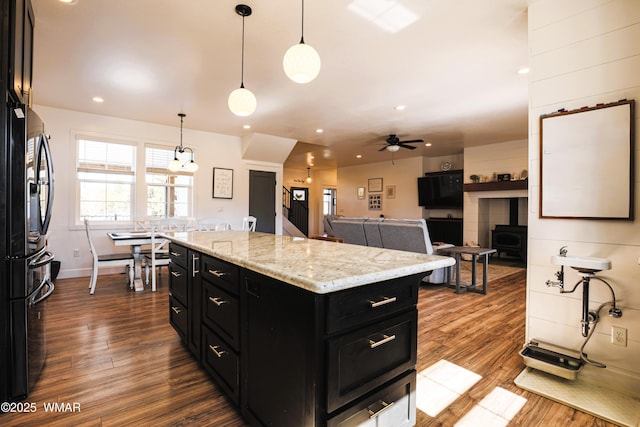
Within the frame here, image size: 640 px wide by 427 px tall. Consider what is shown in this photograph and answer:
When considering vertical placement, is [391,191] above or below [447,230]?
above

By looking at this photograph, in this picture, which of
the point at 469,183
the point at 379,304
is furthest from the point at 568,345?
the point at 469,183

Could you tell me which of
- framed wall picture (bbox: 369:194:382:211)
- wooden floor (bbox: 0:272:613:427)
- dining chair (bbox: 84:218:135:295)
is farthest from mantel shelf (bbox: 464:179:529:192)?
dining chair (bbox: 84:218:135:295)

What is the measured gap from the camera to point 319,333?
110 centimetres

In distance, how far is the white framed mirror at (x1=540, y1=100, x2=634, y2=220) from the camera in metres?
1.93

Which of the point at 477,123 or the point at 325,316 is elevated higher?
the point at 477,123

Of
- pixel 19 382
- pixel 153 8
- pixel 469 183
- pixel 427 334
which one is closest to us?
pixel 19 382

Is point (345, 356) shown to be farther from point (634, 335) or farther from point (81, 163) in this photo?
point (81, 163)

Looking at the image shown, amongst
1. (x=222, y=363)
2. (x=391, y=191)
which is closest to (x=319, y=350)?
(x=222, y=363)

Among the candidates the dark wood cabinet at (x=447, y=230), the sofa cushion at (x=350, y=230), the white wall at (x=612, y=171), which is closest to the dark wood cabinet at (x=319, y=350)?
the white wall at (x=612, y=171)

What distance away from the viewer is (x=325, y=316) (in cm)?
111

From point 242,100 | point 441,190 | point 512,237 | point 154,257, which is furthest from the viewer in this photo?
point 441,190

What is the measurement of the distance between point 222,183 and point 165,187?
3.63 ft

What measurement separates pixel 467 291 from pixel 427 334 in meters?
1.93

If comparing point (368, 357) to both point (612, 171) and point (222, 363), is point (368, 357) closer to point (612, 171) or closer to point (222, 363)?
point (222, 363)
